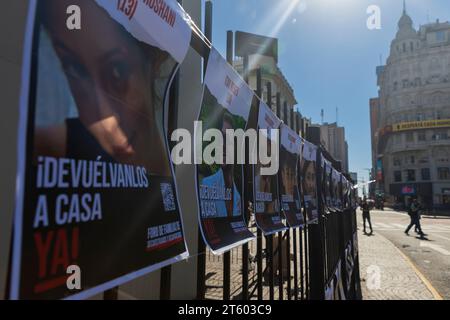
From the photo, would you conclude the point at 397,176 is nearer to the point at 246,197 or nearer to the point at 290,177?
the point at 290,177

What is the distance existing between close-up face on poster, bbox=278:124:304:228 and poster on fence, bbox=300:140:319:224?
264 mm

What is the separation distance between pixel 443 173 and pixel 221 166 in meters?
73.0

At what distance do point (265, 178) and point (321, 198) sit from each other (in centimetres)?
169

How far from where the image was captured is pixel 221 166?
5.77 feet

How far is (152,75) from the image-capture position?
1244 millimetres

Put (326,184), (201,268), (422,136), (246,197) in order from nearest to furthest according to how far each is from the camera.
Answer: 1. (201,268)
2. (246,197)
3. (326,184)
4. (422,136)

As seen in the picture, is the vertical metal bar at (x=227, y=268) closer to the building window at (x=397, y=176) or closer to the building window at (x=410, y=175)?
the building window at (x=410, y=175)

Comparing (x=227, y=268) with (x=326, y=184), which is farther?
(x=326, y=184)

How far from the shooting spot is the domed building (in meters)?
64.4

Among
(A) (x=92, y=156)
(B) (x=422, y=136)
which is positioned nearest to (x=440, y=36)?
(B) (x=422, y=136)

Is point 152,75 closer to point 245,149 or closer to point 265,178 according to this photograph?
point 245,149

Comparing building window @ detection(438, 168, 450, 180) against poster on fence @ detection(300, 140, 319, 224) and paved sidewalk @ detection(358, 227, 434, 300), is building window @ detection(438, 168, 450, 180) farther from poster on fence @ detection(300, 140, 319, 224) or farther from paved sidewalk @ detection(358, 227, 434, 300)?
poster on fence @ detection(300, 140, 319, 224)

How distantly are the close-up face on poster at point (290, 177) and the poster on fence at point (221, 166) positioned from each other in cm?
80

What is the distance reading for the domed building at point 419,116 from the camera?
64.4 m
